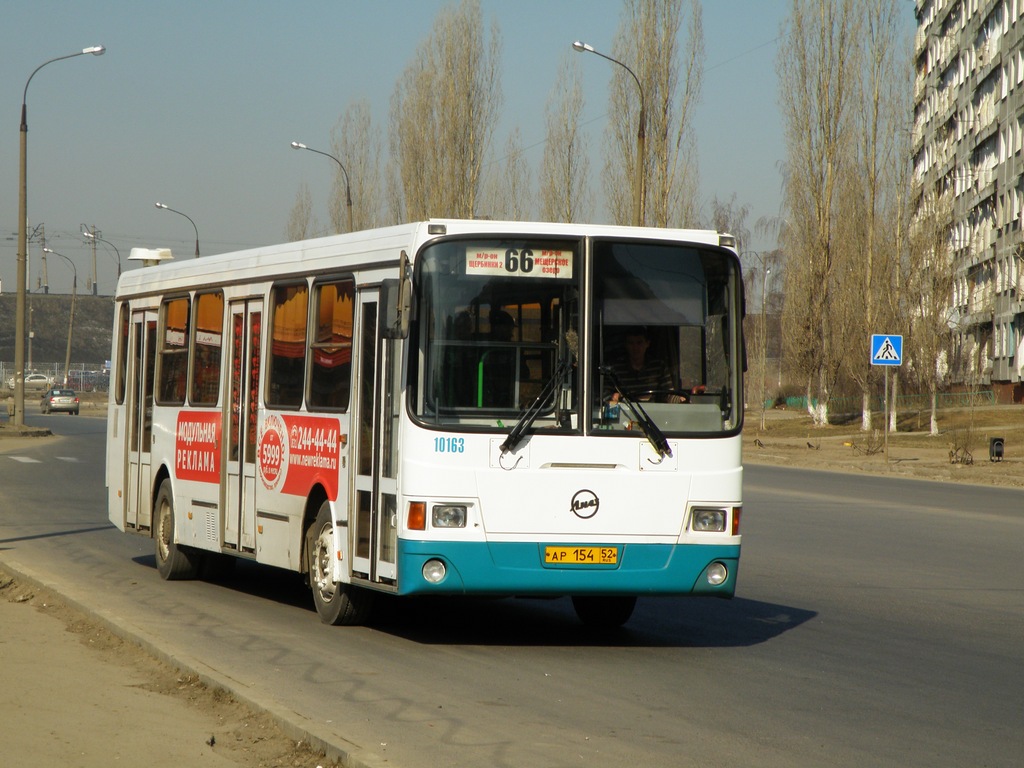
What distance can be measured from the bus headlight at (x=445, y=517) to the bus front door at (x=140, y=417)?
222 inches

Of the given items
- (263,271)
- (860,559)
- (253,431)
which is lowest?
(860,559)

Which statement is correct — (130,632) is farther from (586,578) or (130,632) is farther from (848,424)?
(848,424)

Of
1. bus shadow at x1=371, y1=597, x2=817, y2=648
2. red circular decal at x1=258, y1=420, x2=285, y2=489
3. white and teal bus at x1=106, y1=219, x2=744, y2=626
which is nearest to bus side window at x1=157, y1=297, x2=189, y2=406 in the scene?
red circular decal at x1=258, y1=420, x2=285, y2=489

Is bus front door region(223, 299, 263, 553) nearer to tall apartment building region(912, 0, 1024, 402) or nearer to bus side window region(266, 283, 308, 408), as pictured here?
bus side window region(266, 283, 308, 408)

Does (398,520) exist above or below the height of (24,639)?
above

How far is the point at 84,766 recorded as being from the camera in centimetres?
631

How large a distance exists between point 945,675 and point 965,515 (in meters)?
14.1

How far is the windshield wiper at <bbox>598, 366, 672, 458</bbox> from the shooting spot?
32.3 ft

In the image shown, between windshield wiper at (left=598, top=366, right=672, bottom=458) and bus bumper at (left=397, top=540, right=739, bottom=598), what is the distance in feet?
2.10

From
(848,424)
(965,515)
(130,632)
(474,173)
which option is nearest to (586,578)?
(130,632)

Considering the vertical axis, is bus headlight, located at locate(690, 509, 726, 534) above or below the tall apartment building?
below

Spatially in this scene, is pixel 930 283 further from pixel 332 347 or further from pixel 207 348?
pixel 332 347

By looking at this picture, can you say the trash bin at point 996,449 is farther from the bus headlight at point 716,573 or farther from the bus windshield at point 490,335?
the bus windshield at point 490,335

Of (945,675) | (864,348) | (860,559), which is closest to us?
(945,675)
